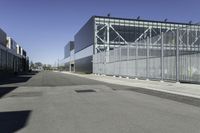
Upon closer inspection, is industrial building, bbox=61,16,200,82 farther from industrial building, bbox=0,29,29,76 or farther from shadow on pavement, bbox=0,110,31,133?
industrial building, bbox=0,29,29,76

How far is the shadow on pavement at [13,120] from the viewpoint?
24.8ft

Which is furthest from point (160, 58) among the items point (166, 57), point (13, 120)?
point (13, 120)

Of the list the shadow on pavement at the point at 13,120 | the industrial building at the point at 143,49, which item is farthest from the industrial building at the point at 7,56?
the shadow on pavement at the point at 13,120

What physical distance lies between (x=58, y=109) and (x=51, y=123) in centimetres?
275

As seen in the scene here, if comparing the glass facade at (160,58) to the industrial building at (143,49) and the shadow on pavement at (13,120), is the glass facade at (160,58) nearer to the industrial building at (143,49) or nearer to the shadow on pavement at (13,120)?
the industrial building at (143,49)

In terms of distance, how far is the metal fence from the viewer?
2367cm

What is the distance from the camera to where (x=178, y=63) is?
83.5 ft

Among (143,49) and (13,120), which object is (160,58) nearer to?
(143,49)

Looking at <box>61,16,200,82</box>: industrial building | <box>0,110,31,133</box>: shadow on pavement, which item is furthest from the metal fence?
<box>0,110,31,133</box>: shadow on pavement

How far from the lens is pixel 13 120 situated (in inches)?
344

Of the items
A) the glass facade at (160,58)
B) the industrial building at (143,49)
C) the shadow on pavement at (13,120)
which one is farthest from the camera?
the industrial building at (143,49)

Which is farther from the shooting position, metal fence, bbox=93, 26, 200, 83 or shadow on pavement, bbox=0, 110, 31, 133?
metal fence, bbox=93, 26, 200, 83

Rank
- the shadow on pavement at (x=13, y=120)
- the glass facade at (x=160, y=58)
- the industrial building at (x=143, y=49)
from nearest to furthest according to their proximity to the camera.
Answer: the shadow on pavement at (x=13, y=120) < the glass facade at (x=160, y=58) < the industrial building at (x=143, y=49)

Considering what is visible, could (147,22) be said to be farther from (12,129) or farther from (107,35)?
(12,129)
